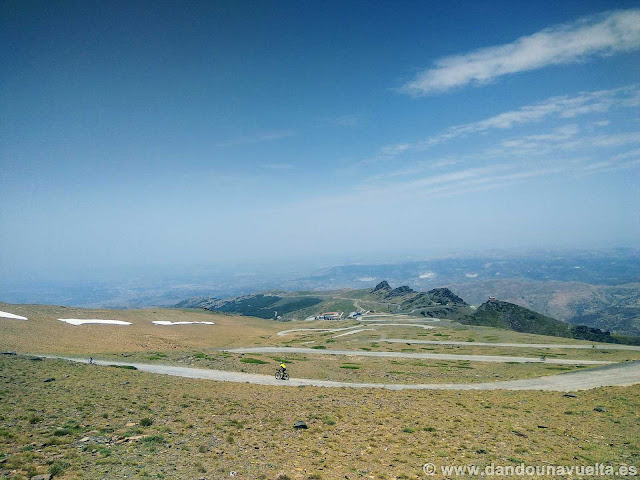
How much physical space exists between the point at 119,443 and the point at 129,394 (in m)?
9.34

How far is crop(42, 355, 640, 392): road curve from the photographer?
3388cm

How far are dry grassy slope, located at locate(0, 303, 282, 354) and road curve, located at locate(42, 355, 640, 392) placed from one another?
15056 millimetres

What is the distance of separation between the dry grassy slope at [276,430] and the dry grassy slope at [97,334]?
22.0 metres

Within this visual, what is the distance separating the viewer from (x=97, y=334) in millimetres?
59438

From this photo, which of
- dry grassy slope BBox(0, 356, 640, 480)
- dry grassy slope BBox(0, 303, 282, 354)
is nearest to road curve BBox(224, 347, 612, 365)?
dry grassy slope BBox(0, 303, 282, 354)

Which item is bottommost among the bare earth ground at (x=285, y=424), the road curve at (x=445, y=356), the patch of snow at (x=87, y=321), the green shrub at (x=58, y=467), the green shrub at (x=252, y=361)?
the road curve at (x=445, y=356)

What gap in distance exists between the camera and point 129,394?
2477cm

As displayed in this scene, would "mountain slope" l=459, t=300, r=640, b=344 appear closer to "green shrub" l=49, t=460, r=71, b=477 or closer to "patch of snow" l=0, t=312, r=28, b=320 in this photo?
"patch of snow" l=0, t=312, r=28, b=320

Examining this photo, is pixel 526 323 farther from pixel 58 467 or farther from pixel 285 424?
pixel 58 467

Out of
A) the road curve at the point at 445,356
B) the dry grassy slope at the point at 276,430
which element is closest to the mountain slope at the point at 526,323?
the road curve at the point at 445,356

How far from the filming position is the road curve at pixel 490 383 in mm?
33875

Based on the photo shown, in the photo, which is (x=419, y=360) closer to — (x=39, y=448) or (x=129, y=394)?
(x=129, y=394)

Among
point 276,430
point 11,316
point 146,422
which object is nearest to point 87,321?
point 11,316

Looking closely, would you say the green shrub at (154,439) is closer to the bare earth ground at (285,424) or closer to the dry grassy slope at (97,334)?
the bare earth ground at (285,424)
